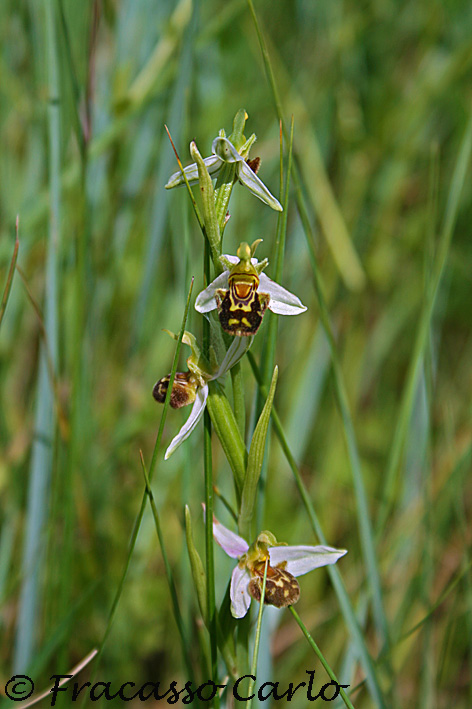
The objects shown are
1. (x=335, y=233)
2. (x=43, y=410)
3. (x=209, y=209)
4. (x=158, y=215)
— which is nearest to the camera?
(x=209, y=209)

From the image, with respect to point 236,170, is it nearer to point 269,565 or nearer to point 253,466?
point 253,466

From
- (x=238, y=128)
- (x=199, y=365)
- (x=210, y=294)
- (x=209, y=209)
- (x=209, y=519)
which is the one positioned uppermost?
(x=238, y=128)

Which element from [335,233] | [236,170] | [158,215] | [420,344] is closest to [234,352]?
[236,170]

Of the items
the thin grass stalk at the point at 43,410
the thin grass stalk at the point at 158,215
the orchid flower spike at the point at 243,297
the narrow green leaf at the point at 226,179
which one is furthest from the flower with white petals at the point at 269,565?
the thin grass stalk at the point at 158,215

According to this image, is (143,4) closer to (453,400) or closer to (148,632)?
(453,400)

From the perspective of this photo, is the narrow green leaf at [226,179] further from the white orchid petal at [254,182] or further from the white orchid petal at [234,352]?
the white orchid petal at [234,352]

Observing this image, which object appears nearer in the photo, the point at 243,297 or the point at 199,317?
the point at 243,297
